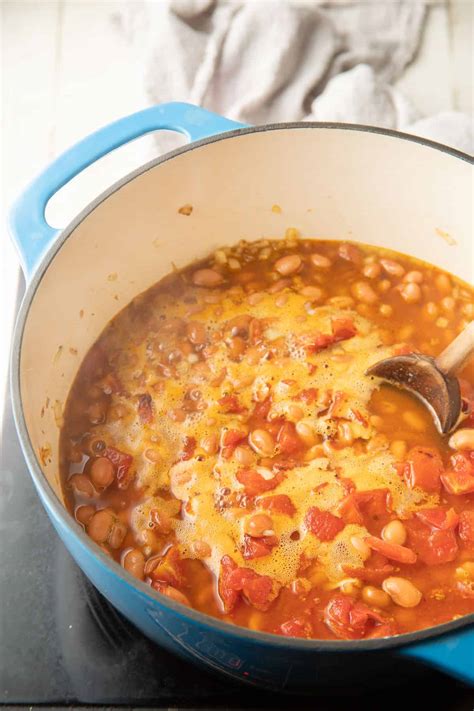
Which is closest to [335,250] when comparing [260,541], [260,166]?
[260,166]

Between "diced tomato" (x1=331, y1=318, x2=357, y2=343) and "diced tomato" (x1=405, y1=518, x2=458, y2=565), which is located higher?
"diced tomato" (x1=331, y1=318, x2=357, y2=343)

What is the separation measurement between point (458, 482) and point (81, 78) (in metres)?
1.60

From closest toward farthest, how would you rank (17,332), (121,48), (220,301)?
(17,332) → (220,301) → (121,48)

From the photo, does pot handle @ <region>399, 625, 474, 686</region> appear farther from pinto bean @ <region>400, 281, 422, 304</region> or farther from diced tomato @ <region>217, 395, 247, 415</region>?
pinto bean @ <region>400, 281, 422, 304</region>

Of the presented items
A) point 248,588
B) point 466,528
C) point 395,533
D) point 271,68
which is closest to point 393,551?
point 395,533

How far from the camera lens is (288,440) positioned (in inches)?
65.3

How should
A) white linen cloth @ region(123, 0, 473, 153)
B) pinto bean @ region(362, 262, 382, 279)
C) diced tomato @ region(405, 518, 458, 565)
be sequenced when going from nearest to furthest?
diced tomato @ region(405, 518, 458, 565) < pinto bean @ region(362, 262, 382, 279) < white linen cloth @ region(123, 0, 473, 153)

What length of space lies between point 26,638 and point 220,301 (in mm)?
797

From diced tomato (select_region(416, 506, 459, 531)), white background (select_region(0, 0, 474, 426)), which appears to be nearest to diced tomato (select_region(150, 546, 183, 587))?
diced tomato (select_region(416, 506, 459, 531))

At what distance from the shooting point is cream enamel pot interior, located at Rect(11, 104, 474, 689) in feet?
4.19

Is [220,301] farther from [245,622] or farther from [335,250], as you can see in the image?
[245,622]

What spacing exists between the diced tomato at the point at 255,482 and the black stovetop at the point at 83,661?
1.06 feet

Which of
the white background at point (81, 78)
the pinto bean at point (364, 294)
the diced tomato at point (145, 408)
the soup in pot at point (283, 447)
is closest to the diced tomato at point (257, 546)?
the soup in pot at point (283, 447)

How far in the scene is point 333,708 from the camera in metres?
1.45
